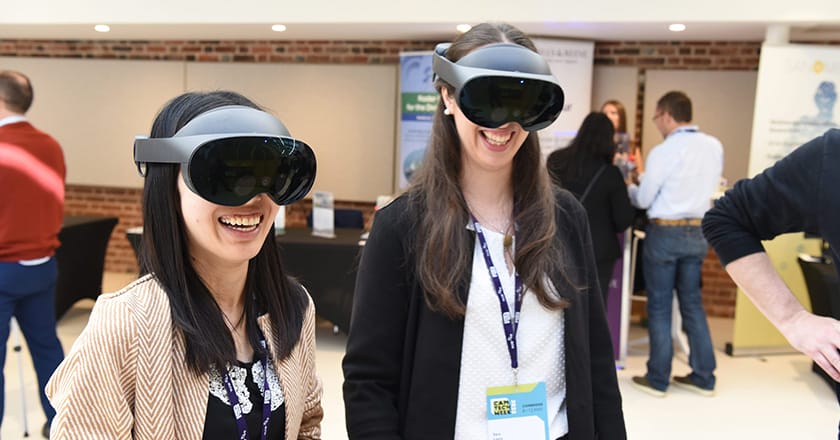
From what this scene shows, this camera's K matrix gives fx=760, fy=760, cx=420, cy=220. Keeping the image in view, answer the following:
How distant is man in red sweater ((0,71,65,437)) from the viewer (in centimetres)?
331

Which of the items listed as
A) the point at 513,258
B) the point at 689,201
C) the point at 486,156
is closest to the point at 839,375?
the point at 513,258

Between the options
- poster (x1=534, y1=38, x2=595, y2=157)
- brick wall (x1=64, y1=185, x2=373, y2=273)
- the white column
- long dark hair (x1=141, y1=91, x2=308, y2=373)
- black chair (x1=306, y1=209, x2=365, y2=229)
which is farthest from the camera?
brick wall (x1=64, y1=185, x2=373, y2=273)

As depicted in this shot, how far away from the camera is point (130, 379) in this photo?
111 cm

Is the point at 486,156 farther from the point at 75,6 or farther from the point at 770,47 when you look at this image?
the point at 75,6

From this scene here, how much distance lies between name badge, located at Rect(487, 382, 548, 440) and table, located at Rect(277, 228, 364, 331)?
3666 millimetres

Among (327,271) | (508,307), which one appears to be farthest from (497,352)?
(327,271)

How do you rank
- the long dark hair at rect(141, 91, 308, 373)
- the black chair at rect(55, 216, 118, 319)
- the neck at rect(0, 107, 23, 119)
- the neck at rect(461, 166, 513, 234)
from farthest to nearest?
the black chair at rect(55, 216, 118, 319), the neck at rect(0, 107, 23, 119), the neck at rect(461, 166, 513, 234), the long dark hair at rect(141, 91, 308, 373)

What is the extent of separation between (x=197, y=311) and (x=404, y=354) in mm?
422

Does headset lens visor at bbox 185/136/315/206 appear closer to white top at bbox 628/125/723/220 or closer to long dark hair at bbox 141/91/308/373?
long dark hair at bbox 141/91/308/373

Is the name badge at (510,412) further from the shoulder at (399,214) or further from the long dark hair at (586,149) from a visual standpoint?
Answer: the long dark hair at (586,149)

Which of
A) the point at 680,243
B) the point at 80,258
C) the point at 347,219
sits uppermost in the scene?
the point at 680,243

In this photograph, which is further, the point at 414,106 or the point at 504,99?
the point at 414,106

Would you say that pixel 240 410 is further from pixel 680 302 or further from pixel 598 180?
pixel 680 302

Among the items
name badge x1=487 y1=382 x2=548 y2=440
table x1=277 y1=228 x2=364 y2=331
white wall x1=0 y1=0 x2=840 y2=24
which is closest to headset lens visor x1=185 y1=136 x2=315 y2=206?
name badge x1=487 y1=382 x2=548 y2=440
